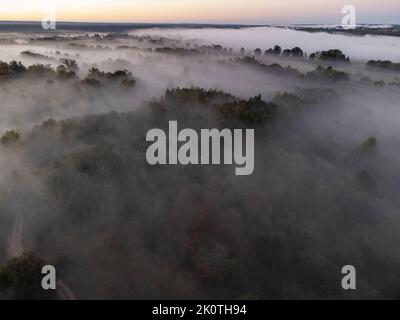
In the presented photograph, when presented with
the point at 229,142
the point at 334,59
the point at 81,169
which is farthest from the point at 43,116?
the point at 334,59

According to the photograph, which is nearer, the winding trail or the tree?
the tree

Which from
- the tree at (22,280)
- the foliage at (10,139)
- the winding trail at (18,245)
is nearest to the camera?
the tree at (22,280)

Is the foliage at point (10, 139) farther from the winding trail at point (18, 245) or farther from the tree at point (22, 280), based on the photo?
the tree at point (22, 280)

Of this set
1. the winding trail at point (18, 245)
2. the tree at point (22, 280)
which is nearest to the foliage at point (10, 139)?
the winding trail at point (18, 245)

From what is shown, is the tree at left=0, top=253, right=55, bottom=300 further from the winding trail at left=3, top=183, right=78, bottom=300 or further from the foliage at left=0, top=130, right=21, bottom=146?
the foliage at left=0, top=130, right=21, bottom=146

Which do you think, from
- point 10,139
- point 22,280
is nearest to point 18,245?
point 22,280

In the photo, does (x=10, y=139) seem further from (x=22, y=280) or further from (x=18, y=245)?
(x=22, y=280)

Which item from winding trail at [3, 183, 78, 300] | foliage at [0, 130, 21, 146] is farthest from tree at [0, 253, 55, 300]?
foliage at [0, 130, 21, 146]

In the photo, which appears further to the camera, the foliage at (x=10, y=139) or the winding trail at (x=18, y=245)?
the foliage at (x=10, y=139)

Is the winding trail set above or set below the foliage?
below
